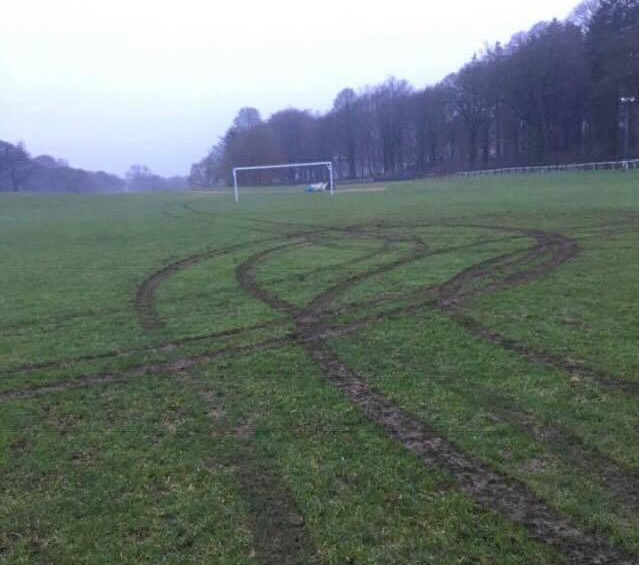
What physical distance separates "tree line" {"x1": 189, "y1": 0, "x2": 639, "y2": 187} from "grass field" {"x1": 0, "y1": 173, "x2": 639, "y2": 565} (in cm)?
6764

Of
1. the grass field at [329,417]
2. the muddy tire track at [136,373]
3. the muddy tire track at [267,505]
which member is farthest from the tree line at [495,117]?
the muddy tire track at [267,505]

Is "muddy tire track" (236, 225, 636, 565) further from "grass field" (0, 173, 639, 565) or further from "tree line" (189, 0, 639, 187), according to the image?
"tree line" (189, 0, 639, 187)

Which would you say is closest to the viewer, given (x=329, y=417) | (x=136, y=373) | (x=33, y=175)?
(x=329, y=417)

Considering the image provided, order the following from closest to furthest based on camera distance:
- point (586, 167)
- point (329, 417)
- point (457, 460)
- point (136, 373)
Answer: point (457, 460) → point (329, 417) → point (136, 373) → point (586, 167)

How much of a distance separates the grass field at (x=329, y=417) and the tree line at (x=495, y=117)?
67638mm

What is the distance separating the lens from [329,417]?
22.5 ft

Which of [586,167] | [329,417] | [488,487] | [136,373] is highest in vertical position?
[586,167]

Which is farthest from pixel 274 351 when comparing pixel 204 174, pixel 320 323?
pixel 204 174

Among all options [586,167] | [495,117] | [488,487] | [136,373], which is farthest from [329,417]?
[495,117]

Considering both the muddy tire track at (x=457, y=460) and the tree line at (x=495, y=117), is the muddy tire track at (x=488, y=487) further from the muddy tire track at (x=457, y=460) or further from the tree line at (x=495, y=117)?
the tree line at (x=495, y=117)

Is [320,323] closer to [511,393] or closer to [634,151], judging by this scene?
[511,393]

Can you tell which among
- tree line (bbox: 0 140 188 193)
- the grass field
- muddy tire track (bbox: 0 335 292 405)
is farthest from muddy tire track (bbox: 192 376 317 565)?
tree line (bbox: 0 140 188 193)

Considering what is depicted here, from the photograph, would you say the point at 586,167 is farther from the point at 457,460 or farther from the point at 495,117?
the point at 457,460

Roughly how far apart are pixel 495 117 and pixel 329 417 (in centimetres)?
10184
